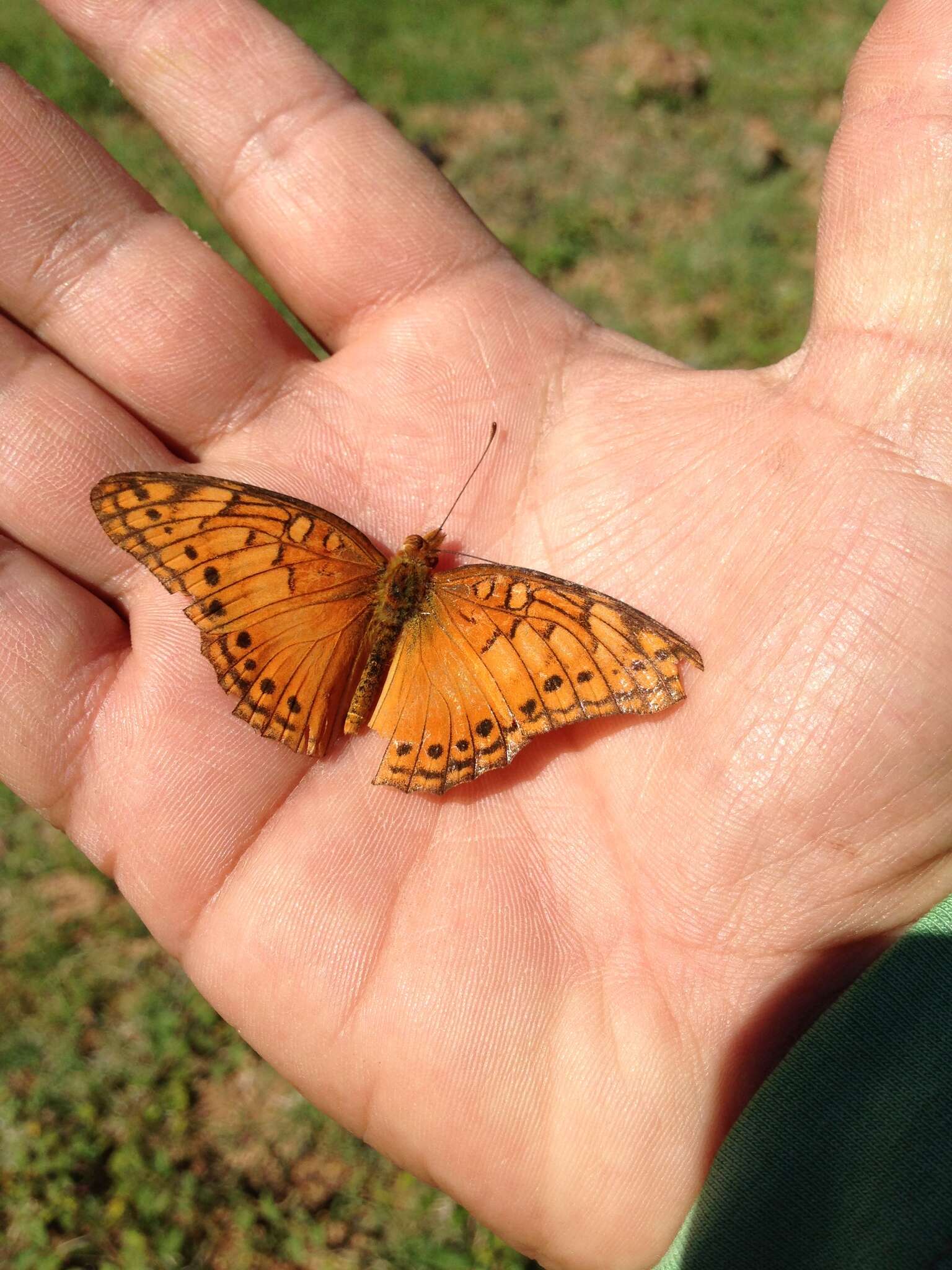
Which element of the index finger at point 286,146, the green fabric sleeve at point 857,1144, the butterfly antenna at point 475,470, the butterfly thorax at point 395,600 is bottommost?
the green fabric sleeve at point 857,1144

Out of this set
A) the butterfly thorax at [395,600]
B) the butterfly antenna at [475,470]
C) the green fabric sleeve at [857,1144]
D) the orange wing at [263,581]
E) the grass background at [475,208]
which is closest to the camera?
the green fabric sleeve at [857,1144]

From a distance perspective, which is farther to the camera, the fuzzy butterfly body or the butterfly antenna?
the butterfly antenna

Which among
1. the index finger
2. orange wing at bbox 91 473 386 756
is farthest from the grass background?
the index finger

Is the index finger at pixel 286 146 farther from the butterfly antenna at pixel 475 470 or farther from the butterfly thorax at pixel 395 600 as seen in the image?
the butterfly thorax at pixel 395 600

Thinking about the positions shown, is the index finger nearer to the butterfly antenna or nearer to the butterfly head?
the butterfly antenna

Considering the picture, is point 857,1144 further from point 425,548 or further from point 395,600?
point 425,548

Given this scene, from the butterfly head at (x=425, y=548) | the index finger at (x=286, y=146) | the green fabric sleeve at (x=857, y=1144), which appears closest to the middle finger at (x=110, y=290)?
the index finger at (x=286, y=146)

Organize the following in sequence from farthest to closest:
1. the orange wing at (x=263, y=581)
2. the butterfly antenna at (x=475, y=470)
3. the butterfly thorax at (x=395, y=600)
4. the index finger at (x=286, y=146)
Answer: the index finger at (x=286, y=146) < the butterfly antenna at (x=475, y=470) < the butterfly thorax at (x=395, y=600) < the orange wing at (x=263, y=581)
